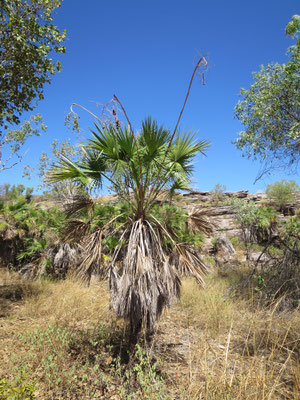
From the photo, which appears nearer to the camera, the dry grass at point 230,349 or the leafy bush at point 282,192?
the dry grass at point 230,349

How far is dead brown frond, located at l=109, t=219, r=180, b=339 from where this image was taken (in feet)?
12.6

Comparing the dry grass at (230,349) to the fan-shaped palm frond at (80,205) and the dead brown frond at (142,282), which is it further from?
the fan-shaped palm frond at (80,205)

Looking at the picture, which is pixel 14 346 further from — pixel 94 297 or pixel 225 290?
pixel 225 290

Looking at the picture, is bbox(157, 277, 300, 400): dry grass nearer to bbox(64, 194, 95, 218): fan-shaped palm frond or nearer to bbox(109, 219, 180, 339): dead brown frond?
bbox(109, 219, 180, 339): dead brown frond

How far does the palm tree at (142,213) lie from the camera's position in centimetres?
389

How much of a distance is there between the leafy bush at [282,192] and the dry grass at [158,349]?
24.3 m

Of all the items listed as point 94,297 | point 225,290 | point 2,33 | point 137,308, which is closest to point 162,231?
point 137,308

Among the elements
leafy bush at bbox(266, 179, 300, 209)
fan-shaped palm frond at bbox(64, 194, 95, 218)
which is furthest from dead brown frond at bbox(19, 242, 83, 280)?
leafy bush at bbox(266, 179, 300, 209)

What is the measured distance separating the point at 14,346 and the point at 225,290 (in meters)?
6.30

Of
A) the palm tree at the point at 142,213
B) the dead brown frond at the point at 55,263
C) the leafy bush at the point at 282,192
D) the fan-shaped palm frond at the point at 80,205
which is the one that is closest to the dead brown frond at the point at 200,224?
the palm tree at the point at 142,213

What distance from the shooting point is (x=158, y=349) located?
486 cm

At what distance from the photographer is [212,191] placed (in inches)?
1441

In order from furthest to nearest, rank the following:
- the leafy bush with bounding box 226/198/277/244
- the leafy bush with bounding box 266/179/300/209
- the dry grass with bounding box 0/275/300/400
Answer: the leafy bush with bounding box 266/179/300/209
the leafy bush with bounding box 226/198/277/244
the dry grass with bounding box 0/275/300/400

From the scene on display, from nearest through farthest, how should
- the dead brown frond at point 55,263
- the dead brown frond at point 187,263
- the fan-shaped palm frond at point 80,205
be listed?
the dead brown frond at point 187,263 < the fan-shaped palm frond at point 80,205 < the dead brown frond at point 55,263
